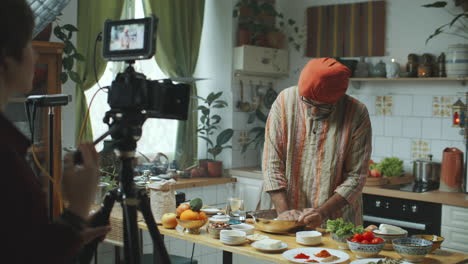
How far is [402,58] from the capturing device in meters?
4.17

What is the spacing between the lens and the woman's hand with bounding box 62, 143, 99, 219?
1.08m

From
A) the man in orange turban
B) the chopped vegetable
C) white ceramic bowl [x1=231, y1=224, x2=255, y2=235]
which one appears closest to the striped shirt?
the man in orange turban

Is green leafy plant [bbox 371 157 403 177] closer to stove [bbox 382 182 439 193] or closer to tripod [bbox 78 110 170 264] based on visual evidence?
stove [bbox 382 182 439 193]

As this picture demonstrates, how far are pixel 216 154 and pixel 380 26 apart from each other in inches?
63.0

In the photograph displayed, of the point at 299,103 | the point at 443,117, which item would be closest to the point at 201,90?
the point at 443,117

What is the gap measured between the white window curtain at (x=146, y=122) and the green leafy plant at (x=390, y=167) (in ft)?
5.25

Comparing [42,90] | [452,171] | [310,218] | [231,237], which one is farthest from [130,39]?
[452,171]

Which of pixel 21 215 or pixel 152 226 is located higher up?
pixel 21 215

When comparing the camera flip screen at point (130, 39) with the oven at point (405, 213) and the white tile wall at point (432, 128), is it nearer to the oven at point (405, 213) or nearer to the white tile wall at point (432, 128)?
the oven at point (405, 213)

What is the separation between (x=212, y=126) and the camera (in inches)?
175

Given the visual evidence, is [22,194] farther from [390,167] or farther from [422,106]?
[422,106]

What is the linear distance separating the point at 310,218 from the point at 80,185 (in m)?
1.39

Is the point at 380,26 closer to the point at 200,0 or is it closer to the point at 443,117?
the point at 443,117

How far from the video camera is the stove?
248 centimetres
